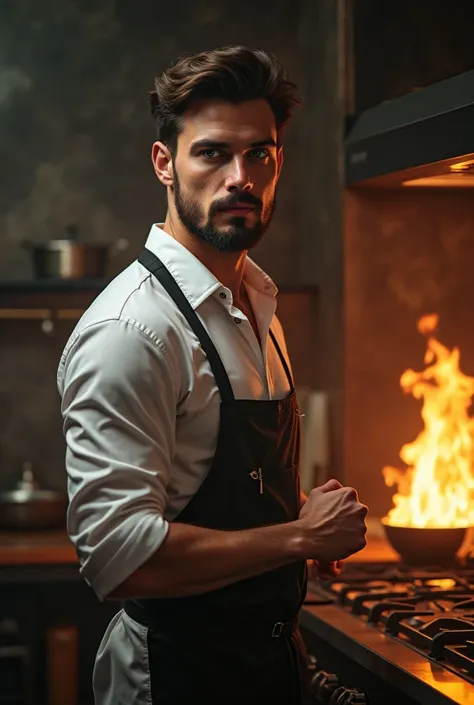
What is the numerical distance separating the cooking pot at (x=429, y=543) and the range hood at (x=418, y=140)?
84 centimetres

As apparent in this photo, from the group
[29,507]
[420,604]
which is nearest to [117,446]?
[420,604]

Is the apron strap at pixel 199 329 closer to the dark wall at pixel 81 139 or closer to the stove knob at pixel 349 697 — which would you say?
the stove knob at pixel 349 697

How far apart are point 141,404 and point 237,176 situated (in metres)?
0.45

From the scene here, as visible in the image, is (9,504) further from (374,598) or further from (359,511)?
(359,511)

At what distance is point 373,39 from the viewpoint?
321 cm

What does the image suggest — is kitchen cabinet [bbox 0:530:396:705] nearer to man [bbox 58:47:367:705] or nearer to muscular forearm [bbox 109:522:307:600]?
man [bbox 58:47:367:705]

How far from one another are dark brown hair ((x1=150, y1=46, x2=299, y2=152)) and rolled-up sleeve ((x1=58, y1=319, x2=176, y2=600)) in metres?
0.42

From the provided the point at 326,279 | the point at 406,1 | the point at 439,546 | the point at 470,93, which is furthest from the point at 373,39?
the point at 439,546

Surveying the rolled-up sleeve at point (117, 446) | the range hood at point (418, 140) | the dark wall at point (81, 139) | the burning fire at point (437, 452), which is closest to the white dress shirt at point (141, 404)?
the rolled-up sleeve at point (117, 446)

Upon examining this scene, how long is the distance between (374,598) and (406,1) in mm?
1688

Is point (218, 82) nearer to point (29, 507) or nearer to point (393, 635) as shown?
point (393, 635)

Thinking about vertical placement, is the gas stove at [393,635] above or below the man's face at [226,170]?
below

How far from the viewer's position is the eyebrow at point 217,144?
1.90 metres

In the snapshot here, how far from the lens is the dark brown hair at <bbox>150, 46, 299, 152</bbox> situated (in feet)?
6.20
